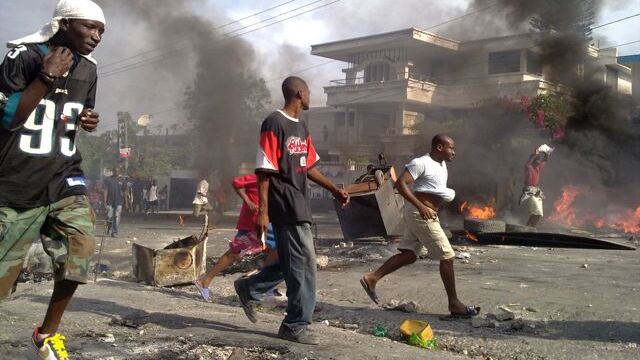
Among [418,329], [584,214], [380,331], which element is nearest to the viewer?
[418,329]

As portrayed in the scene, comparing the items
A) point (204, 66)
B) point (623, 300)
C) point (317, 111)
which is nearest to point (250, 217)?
point (623, 300)

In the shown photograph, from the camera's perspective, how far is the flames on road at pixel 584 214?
590 inches

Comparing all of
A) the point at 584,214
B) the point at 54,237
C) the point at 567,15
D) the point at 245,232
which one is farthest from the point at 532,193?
the point at 54,237

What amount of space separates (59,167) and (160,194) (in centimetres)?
3081

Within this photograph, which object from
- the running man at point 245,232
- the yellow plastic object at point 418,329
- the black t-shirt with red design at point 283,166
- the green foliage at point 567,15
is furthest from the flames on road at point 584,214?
the black t-shirt with red design at point 283,166

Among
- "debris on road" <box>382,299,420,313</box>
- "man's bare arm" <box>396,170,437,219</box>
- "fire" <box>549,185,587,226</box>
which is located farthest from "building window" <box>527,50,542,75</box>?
"debris on road" <box>382,299,420,313</box>

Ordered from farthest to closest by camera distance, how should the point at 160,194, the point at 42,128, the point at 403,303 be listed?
the point at 160,194 → the point at 403,303 → the point at 42,128

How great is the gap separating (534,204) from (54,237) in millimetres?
10338

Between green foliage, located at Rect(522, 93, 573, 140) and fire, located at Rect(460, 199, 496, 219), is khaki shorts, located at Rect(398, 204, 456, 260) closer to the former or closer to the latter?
fire, located at Rect(460, 199, 496, 219)

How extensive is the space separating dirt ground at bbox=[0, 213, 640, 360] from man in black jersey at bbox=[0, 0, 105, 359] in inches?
30.4

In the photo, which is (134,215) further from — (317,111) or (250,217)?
(250,217)

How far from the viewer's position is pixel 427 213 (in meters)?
5.09

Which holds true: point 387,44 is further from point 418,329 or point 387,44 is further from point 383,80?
point 418,329

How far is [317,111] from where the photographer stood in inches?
1517
